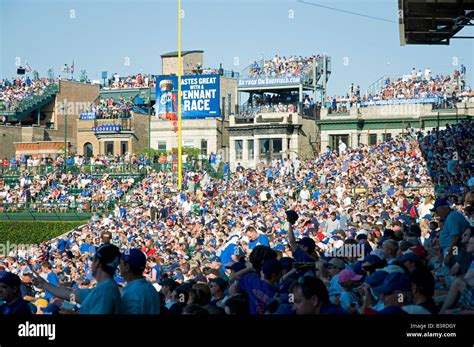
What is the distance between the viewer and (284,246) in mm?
15453

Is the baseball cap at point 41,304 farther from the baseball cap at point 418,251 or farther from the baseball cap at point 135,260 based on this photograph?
the baseball cap at point 418,251

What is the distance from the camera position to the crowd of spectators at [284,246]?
6844 mm

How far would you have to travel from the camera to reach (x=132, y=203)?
35594 mm

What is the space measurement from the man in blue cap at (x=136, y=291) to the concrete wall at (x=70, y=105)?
51.6 meters

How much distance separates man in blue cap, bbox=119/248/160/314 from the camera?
6.47 metres

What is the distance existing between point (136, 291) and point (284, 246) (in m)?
9.10

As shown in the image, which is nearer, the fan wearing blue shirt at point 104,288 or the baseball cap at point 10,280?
the fan wearing blue shirt at point 104,288

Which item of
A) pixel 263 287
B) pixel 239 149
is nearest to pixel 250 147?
pixel 239 149

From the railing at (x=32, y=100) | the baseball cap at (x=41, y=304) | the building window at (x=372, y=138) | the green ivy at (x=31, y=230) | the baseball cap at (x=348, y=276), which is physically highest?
the railing at (x=32, y=100)

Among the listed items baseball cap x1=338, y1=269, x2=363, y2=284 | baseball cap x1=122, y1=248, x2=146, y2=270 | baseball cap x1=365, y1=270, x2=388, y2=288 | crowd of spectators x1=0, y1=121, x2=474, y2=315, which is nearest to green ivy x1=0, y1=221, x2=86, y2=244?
crowd of spectators x1=0, y1=121, x2=474, y2=315

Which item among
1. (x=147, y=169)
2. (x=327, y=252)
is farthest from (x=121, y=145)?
(x=327, y=252)

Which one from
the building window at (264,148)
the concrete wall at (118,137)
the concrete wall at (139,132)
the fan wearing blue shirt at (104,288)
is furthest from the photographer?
the concrete wall at (139,132)

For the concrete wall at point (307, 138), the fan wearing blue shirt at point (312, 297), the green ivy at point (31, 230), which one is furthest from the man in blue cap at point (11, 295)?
the concrete wall at point (307, 138)

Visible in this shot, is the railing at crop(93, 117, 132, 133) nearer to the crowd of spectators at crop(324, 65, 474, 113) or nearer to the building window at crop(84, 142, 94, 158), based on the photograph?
the building window at crop(84, 142, 94, 158)
